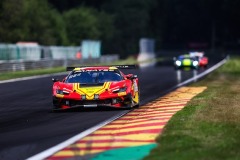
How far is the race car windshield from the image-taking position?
16.8 meters

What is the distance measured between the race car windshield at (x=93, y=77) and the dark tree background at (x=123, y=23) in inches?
2072

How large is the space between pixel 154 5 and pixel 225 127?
11676cm

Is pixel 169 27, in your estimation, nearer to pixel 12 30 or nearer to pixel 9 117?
pixel 12 30

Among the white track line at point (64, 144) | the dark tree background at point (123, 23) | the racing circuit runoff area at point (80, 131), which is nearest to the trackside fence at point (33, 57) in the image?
the dark tree background at point (123, 23)

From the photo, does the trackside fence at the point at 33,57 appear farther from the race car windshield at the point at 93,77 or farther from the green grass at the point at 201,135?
the green grass at the point at 201,135

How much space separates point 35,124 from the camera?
13297 mm

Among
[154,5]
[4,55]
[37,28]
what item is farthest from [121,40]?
[4,55]

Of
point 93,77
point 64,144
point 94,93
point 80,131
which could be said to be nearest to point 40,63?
point 93,77

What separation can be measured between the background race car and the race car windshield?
29334mm

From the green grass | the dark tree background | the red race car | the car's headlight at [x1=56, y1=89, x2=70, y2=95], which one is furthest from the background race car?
the green grass

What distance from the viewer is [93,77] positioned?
16.9 meters

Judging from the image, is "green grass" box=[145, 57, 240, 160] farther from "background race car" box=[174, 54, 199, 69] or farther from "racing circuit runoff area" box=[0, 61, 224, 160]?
"background race car" box=[174, 54, 199, 69]

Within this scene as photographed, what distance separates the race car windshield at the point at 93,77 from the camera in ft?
55.0

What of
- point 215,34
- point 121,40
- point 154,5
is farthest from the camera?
point 215,34
